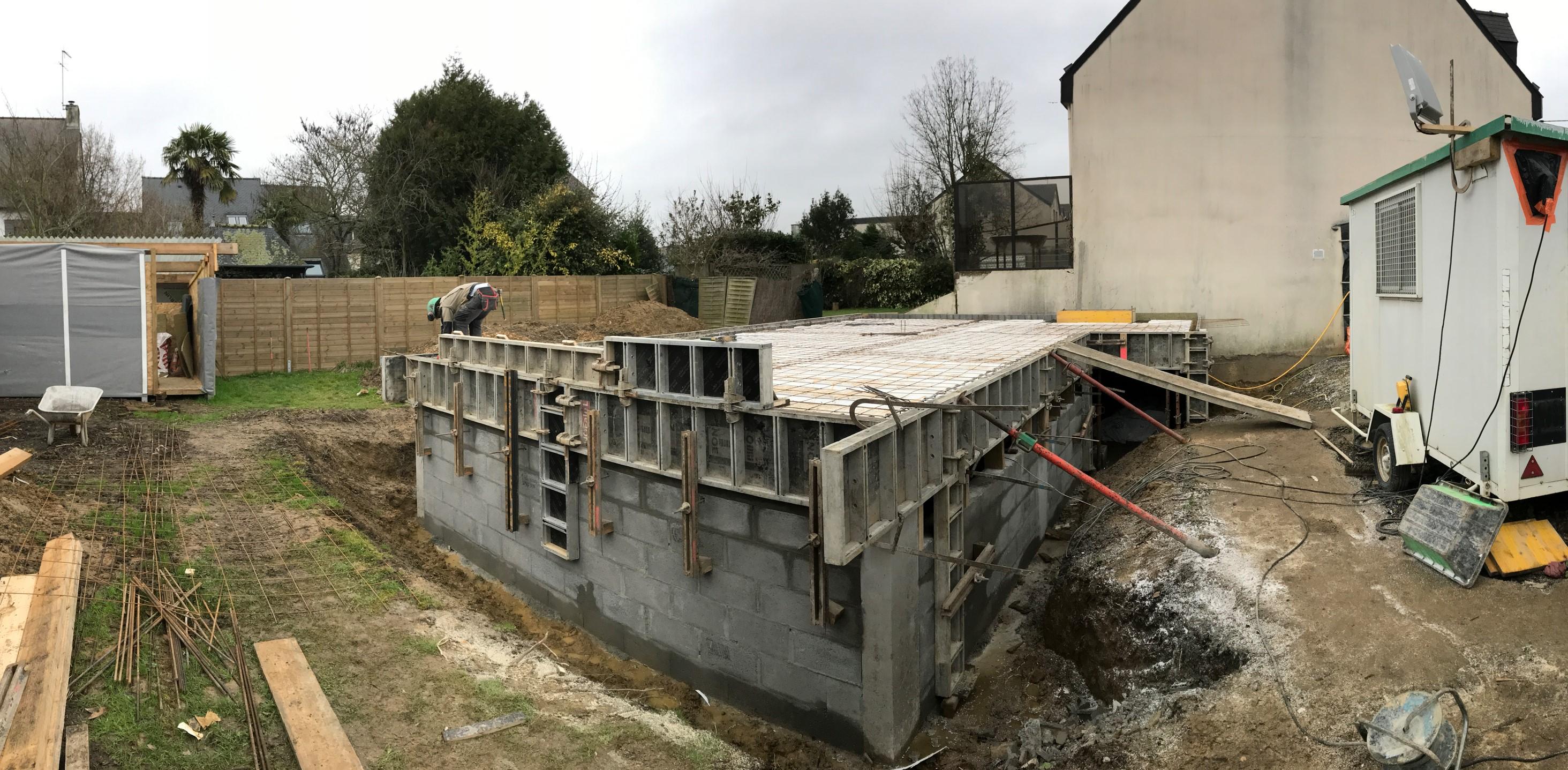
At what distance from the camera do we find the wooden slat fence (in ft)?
70.4

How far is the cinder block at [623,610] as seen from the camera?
1002 centimetres

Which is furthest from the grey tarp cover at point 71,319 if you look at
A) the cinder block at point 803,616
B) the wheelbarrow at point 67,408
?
the cinder block at point 803,616

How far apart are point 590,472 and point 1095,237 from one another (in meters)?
13.9

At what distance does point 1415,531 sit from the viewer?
7.06 meters

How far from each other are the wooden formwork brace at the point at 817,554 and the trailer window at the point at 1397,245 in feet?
17.6

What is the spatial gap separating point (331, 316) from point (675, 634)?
56.0 feet

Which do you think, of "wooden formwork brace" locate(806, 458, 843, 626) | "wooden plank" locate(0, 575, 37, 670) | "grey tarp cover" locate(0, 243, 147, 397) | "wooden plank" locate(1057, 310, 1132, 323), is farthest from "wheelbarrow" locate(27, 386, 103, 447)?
"wooden plank" locate(1057, 310, 1132, 323)

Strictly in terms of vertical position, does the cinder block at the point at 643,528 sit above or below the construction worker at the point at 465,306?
below

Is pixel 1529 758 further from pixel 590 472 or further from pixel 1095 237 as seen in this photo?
pixel 1095 237

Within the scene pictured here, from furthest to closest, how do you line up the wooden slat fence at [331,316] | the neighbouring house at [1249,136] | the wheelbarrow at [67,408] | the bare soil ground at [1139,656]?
the wooden slat fence at [331,316]
the neighbouring house at [1249,136]
the wheelbarrow at [67,408]
the bare soil ground at [1139,656]

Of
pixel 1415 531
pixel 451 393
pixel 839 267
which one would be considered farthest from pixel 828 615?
pixel 839 267

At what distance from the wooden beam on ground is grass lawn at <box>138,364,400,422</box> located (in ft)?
15.1

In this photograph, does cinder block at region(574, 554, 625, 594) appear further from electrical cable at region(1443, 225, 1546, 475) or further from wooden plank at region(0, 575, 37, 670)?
electrical cable at region(1443, 225, 1546, 475)

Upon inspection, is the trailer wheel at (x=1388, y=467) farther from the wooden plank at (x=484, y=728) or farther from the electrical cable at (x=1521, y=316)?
the wooden plank at (x=484, y=728)
